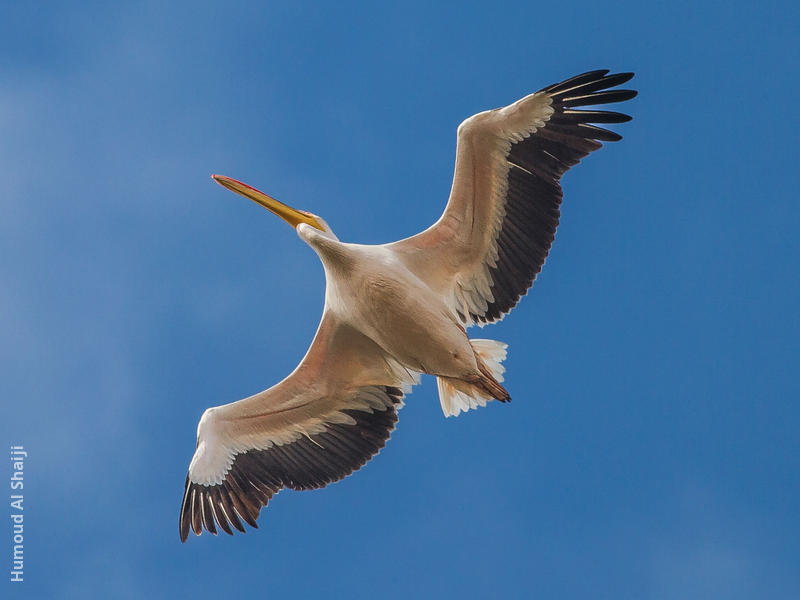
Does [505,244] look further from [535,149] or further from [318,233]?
[318,233]

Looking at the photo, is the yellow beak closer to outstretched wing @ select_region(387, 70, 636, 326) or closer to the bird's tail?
outstretched wing @ select_region(387, 70, 636, 326)

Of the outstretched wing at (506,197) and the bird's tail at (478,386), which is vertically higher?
the outstretched wing at (506,197)

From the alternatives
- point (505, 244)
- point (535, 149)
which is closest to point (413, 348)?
point (505, 244)

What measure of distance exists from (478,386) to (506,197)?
72.3 inches

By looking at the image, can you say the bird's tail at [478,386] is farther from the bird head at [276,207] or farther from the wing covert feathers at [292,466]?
the bird head at [276,207]

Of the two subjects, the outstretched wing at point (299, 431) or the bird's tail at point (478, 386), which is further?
the outstretched wing at point (299, 431)

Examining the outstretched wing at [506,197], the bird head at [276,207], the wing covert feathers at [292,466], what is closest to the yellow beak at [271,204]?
the bird head at [276,207]

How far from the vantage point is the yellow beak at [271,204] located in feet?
43.5

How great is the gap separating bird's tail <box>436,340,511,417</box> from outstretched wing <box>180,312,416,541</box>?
0.42 metres

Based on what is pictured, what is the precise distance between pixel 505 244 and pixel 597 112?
1531 mm

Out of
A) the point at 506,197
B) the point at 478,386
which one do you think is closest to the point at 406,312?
the point at 478,386

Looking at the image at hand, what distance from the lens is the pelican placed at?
1248 cm

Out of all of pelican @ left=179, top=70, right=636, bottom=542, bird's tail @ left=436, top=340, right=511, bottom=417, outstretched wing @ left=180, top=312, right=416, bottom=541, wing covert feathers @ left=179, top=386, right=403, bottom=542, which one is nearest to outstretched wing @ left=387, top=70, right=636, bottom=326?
pelican @ left=179, top=70, right=636, bottom=542

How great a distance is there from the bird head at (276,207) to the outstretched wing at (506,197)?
0.86 meters
